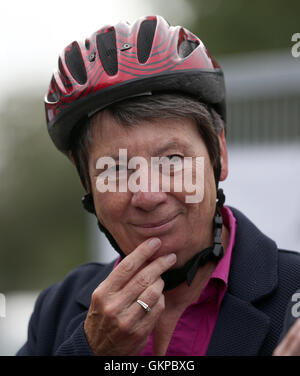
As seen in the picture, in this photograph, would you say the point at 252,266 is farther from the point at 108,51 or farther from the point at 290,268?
the point at 108,51

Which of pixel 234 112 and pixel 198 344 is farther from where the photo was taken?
pixel 234 112

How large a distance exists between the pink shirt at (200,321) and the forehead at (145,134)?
2.43 ft

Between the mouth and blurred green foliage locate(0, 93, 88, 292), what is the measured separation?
25304 millimetres

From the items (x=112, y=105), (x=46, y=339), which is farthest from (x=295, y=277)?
(x=46, y=339)

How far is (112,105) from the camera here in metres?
3.21

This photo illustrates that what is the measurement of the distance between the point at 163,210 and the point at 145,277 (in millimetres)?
381

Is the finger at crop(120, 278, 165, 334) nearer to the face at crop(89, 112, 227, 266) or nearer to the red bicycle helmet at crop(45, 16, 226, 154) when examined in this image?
the face at crop(89, 112, 227, 266)

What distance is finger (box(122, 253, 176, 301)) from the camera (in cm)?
292

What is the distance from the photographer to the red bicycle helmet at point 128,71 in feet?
10.6

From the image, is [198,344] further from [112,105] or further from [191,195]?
[112,105]

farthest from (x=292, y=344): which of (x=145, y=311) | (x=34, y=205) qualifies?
(x=34, y=205)

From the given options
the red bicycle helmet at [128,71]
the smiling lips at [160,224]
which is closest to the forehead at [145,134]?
the red bicycle helmet at [128,71]

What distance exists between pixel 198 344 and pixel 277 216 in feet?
25.5

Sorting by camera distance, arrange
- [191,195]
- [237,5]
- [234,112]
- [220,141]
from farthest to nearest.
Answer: [237,5]
[234,112]
[220,141]
[191,195]
